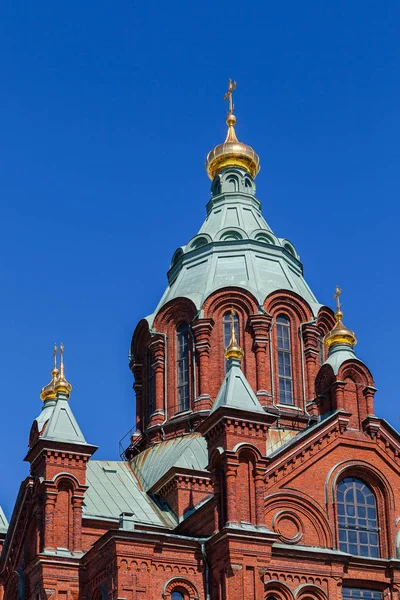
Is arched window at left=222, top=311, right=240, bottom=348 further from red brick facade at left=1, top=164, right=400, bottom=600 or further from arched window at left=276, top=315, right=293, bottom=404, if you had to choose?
red brick facade at left=1, top=164, right=400, bottom=600

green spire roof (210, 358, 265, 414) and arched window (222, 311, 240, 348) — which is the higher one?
arched window (222, 311, 240, 348)

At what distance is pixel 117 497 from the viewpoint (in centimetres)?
4606

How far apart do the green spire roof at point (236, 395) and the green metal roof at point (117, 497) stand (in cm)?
601

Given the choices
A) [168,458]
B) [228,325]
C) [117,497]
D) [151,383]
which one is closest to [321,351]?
[228,325]

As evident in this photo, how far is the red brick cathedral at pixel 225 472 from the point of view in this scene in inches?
1515

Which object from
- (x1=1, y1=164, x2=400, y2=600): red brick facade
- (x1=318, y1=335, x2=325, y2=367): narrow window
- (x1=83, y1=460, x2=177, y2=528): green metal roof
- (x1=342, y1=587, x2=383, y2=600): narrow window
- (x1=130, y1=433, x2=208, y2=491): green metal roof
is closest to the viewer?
(x1=1, y1=164, x2=400, y2=600): red brick facade

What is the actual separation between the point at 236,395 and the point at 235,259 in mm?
13267

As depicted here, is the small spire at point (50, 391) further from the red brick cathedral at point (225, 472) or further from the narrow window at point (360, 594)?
the narrow window at point (360, 594)

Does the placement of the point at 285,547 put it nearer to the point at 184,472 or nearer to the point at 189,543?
the point at 189,543

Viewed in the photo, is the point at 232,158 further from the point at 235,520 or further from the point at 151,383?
the point at 235,520

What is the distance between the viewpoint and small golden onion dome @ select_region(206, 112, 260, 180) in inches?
2308

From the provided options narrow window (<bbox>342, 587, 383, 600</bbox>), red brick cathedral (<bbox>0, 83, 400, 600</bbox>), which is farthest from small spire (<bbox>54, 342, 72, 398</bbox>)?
narrow window (<bbox>342, 587, 383, 600</bbox>)

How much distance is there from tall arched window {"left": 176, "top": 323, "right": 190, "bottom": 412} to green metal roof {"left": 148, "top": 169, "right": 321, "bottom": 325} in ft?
4.15

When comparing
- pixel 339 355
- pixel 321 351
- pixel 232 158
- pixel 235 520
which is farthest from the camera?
pixel 232 158
